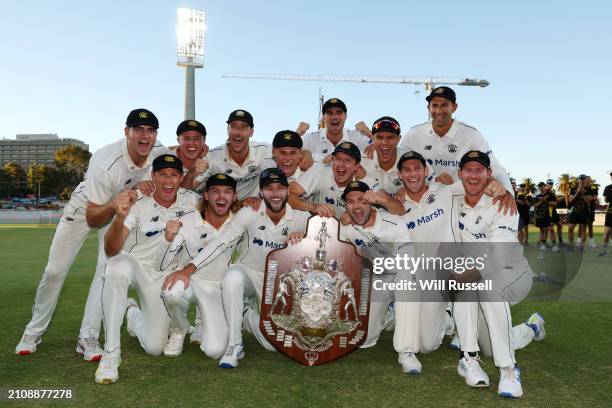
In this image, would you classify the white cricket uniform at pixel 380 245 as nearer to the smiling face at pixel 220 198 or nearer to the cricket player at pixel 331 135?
the smiling face at pixel 220 198

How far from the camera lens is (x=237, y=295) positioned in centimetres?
471

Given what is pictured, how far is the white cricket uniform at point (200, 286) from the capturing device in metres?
4.81

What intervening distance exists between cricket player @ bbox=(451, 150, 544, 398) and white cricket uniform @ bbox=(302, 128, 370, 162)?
94.0 inches

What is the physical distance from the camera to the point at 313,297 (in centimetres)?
445

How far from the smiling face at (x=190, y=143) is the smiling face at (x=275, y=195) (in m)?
1.08

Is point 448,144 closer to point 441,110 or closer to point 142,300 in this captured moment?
point 441,110

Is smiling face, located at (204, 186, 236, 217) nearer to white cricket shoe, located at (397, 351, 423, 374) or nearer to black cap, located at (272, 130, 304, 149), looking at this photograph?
black cap, located at (272, 130, 304, 149)

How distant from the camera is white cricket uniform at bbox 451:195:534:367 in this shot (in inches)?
162

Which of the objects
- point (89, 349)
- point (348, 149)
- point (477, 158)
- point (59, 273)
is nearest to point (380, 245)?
point (348, 149)

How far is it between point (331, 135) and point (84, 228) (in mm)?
3356

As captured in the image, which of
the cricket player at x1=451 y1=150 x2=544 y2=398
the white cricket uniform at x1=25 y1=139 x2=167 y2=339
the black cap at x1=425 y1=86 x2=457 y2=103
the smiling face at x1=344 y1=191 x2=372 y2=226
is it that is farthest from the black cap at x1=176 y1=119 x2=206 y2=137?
the cricket player at x1=451 y1=150 x2=544 y2=398

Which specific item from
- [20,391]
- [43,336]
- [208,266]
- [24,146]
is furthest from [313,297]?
[24,146]

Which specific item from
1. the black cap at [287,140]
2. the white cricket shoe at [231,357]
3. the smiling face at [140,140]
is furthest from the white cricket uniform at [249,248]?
the smiling face at [140,140]

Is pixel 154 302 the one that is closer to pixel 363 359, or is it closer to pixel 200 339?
pixel 200 339
